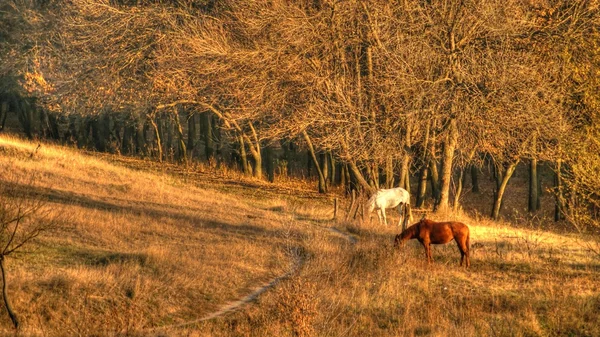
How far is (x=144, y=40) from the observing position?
36.3 metres

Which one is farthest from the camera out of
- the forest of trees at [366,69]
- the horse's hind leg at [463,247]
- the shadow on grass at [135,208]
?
the forest of trees at [366,69]

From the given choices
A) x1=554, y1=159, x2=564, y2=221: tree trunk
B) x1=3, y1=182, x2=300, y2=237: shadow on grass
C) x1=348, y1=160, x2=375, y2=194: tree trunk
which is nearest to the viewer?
x1=554, y1=159, x2=564, y2=221: tree trunk

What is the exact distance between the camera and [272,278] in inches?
707

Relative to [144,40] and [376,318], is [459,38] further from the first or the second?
[376,318]

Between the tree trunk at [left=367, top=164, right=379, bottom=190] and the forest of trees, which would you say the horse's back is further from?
the tree trunk at [left=367, top=164, right=379, bottom=190]

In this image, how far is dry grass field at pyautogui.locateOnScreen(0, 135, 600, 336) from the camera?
13586 millimetres

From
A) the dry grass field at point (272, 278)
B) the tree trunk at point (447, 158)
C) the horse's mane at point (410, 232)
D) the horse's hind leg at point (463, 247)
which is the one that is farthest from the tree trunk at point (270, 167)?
the horse's hind leg at point (463, 247)

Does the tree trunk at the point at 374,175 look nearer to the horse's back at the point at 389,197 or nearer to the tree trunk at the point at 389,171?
the tree trunk at the point at 389,171

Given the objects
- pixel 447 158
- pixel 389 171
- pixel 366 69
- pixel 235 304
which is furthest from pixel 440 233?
pixel 366 69

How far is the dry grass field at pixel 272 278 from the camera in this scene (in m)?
13.6

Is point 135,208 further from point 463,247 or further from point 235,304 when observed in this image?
point 235,304

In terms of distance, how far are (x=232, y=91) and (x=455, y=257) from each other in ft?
54.0

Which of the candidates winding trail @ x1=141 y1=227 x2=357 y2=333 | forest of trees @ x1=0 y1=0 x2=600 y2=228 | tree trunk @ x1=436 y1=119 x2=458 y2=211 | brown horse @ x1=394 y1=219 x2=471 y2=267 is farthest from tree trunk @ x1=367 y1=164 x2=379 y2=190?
winding trail @ x1=141 y1=227 x2=357 y2=333

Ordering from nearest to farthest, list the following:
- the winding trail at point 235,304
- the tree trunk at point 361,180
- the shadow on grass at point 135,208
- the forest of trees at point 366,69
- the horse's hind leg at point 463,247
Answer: the winding trail at point 235,304 < the horse's hind leg at point 463,247 < the shadow on grass at point 135,208 < the forest of trees at point 366,69 < the tree trunk at point 361,180
